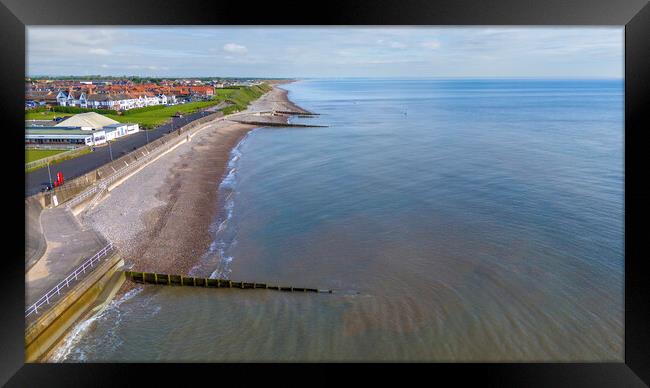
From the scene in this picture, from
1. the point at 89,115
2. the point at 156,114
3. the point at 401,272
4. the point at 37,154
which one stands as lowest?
the point at 401,272

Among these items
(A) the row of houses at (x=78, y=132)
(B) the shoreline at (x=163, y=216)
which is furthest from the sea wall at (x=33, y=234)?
(A) the row of houses at (x=78, y=132)

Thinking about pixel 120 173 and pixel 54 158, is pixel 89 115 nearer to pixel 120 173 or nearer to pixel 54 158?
pixel 54 158

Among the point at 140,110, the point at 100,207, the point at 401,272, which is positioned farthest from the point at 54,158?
the point at 140,110

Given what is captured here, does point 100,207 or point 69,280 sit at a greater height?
point 100,207

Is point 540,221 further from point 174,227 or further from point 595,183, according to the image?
point 174,227

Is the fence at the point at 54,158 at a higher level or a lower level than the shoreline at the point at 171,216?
higher

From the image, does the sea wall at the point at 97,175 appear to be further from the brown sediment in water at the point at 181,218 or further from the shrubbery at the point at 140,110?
the shrubbery at the point at 140,110
